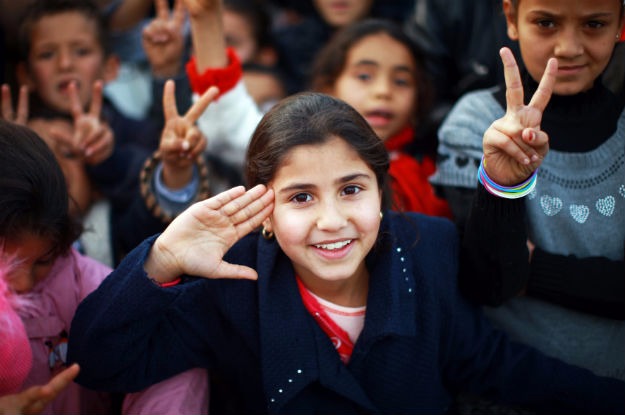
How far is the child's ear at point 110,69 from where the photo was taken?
3.05m

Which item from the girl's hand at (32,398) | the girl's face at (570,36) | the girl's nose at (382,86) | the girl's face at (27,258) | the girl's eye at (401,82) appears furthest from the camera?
the girl's eye at (401,82)

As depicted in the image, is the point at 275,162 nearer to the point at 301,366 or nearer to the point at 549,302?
the point at 301,366

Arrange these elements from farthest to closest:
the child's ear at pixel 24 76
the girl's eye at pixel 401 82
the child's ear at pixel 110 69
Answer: the child's ear at pixel 110 69, the child's ear at pixel 24 76, the girl's eye at pixel 401 82

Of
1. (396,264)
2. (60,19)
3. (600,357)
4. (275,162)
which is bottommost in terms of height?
(600,357)

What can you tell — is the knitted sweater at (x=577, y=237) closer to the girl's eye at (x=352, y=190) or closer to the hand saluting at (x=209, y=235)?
the girl's eye at (x=352, y=190)

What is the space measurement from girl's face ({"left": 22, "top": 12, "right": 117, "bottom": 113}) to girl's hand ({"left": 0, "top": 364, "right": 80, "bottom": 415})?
1.72 meters

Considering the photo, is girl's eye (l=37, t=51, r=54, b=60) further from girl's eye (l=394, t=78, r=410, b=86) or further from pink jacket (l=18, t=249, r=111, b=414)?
girl's eye (l=394, t=78, r=410, b=86)

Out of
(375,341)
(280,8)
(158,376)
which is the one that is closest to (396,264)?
(375,341)

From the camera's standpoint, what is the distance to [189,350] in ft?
5.95

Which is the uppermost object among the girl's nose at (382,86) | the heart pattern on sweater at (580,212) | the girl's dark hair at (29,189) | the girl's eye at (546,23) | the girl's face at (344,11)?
the girl's face at (344,11)

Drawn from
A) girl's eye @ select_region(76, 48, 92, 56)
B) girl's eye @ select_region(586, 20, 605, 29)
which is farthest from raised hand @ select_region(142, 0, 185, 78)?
girl's eye @ select_region(586, 20, 605, 29)

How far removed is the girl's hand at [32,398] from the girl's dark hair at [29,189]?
1.37ft

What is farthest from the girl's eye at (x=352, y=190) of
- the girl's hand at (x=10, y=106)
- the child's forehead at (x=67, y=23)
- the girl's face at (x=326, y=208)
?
→ the child's forehead at (x=67, y=23)

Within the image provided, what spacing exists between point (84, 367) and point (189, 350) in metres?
0.29
